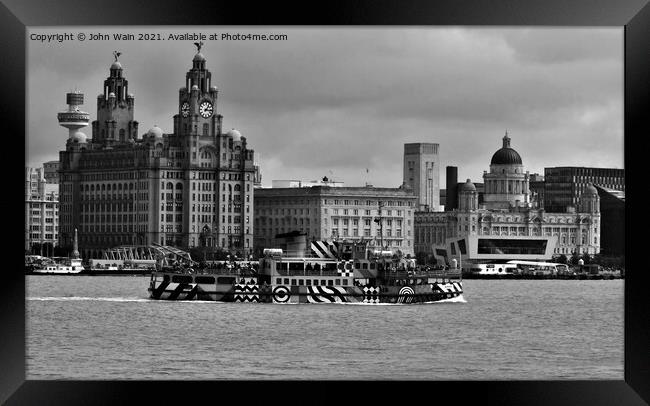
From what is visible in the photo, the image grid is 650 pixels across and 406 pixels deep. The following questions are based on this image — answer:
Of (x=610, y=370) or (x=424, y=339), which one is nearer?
(x=610, y=370)

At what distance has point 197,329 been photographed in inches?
906

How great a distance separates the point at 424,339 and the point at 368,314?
624 cm

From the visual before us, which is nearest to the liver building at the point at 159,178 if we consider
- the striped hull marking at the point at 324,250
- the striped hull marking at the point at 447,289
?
the striped hull marking at the point at 447,289

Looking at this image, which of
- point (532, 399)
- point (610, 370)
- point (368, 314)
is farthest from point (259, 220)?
point (532, 399)

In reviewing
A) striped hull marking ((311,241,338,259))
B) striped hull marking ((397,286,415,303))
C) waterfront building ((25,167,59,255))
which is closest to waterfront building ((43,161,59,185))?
waterfront building ((25,167,59,255))

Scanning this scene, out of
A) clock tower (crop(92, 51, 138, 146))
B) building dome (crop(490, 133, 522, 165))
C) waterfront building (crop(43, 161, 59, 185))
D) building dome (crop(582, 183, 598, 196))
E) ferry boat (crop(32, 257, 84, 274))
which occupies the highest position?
clock tower (crop(92, 51, 138, 146))

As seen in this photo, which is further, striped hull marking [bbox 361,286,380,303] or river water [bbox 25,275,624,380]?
striped hull marking [bbox 361,286,380,303]

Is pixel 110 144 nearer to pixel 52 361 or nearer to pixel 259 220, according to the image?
pixel 259 220

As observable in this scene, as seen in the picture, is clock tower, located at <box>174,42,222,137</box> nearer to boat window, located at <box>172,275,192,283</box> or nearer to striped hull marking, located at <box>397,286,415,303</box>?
boat window, located at <box>172,275,192,283</box>

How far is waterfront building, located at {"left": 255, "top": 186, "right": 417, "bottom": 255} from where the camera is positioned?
219 feet

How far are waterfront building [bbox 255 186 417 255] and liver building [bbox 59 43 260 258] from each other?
1.01 meters

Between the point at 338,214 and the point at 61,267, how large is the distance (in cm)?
1421
